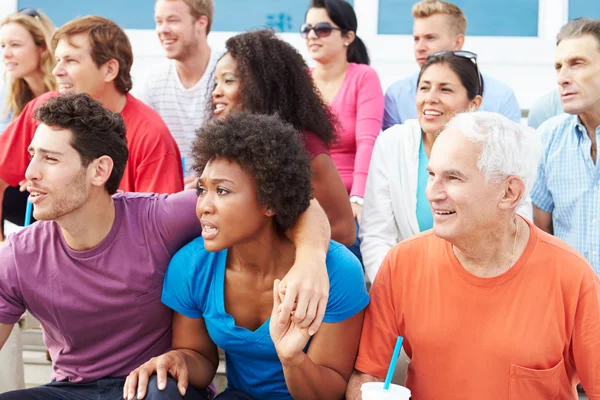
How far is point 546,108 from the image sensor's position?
12.5 ft

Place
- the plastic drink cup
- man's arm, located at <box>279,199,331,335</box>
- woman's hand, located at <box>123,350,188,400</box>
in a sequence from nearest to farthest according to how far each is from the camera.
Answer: the plastic drink cup → man's arm, located at <box>279,199,331,335</box> → woman's hand, located at <box>123,350,188,400</box>

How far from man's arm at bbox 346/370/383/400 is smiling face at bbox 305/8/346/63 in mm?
2037

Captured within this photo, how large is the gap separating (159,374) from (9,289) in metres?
0.55

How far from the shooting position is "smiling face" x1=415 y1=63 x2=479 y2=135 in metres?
2.94

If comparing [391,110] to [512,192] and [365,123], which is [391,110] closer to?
[365,123]

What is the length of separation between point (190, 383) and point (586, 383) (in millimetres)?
1061

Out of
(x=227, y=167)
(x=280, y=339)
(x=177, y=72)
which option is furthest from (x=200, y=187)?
(x=177, y=72)

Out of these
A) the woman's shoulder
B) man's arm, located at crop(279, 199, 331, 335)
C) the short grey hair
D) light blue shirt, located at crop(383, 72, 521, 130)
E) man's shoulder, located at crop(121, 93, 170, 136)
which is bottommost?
man's arm, located at crop(279, 199, 331, 335)

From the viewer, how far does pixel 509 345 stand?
2.00 metres

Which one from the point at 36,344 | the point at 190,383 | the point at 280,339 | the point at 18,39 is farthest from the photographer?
the point at 18,39

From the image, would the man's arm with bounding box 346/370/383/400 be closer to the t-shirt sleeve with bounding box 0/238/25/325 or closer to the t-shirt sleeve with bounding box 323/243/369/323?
the t-shirt sleeve with bounding box 323/243/369/323

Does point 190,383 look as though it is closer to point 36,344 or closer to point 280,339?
point 280,339

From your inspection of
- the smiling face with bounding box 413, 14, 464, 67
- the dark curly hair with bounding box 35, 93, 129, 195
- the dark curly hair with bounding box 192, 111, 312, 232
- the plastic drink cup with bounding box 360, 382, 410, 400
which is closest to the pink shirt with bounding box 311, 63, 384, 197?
the smiling face with bounding box 413, 14, 464, 67

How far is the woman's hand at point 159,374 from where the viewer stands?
81.7 inches
